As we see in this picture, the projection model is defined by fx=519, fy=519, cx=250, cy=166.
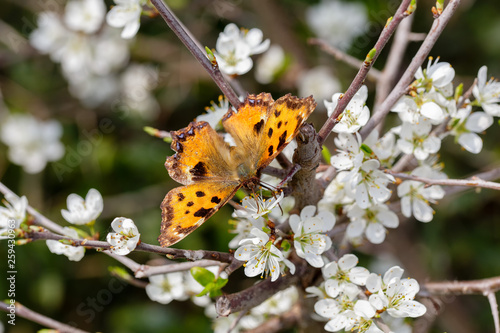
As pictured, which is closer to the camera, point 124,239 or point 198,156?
point 124,239

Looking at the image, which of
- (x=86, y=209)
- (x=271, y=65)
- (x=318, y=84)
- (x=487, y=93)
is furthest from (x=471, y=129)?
(x=318, y=84)

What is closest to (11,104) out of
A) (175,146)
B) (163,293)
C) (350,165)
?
(163,293)

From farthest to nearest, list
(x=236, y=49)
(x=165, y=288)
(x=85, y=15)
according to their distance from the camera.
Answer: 1. (x=85, y=15)
2. (x=165, y=288)
3. (x=236, y=49)

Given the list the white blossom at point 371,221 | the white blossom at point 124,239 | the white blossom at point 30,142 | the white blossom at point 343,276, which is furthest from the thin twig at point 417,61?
the white blossom at point 30,142

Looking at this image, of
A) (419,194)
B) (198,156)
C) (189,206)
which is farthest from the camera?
(419,194)

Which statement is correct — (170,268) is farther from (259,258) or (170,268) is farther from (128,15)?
(128,15)

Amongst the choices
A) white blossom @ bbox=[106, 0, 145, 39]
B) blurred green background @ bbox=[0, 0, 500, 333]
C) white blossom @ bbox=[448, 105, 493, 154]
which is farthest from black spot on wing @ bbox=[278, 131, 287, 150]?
blurred green background @ bbox=[0, 0, 500, 333]

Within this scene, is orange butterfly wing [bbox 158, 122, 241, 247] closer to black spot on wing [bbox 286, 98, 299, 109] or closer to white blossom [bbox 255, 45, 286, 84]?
black spot on wing [bbox 286, 98, 299, 109]

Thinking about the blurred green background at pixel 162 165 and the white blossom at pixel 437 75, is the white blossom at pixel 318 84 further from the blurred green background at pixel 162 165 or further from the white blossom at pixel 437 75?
the white blossom at pixel 437 75
